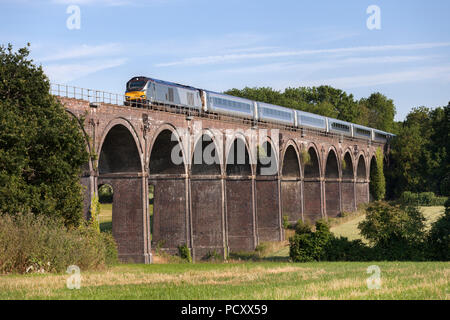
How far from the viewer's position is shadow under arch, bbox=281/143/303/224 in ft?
188

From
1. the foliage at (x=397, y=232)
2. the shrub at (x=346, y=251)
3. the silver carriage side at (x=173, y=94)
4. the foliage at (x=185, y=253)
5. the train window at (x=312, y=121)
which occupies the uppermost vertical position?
the train window at (x=312, y=121)

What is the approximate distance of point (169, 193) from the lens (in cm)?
4038

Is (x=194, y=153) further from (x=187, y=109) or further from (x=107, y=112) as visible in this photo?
(x=107, y=112)

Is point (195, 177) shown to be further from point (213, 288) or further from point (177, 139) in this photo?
point (213, 288)

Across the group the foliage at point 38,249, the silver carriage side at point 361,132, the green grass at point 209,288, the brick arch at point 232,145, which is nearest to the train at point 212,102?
the brick arch at point 232,145

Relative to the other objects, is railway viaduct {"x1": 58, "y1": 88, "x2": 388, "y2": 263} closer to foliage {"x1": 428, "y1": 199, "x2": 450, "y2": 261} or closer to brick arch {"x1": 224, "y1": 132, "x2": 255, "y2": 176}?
brick arch {"x1": 224, "y1": 132, "x2": 255, "y2": 176}

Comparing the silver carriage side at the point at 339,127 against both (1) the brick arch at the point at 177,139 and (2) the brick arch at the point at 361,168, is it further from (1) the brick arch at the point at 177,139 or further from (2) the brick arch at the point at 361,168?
(1) the brick arch at the point at 177,139

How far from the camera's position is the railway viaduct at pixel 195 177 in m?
34.9

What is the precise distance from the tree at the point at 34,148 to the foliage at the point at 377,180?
62766mm

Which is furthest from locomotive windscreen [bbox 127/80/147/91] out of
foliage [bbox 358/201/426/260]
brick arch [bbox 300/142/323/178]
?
brick arch [bbox 300/142/323/178]

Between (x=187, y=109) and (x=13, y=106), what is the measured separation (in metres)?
20.6

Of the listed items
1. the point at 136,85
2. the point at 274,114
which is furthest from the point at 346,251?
the point at 274,114

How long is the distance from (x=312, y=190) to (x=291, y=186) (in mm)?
5959

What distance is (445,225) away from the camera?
3114 cm
